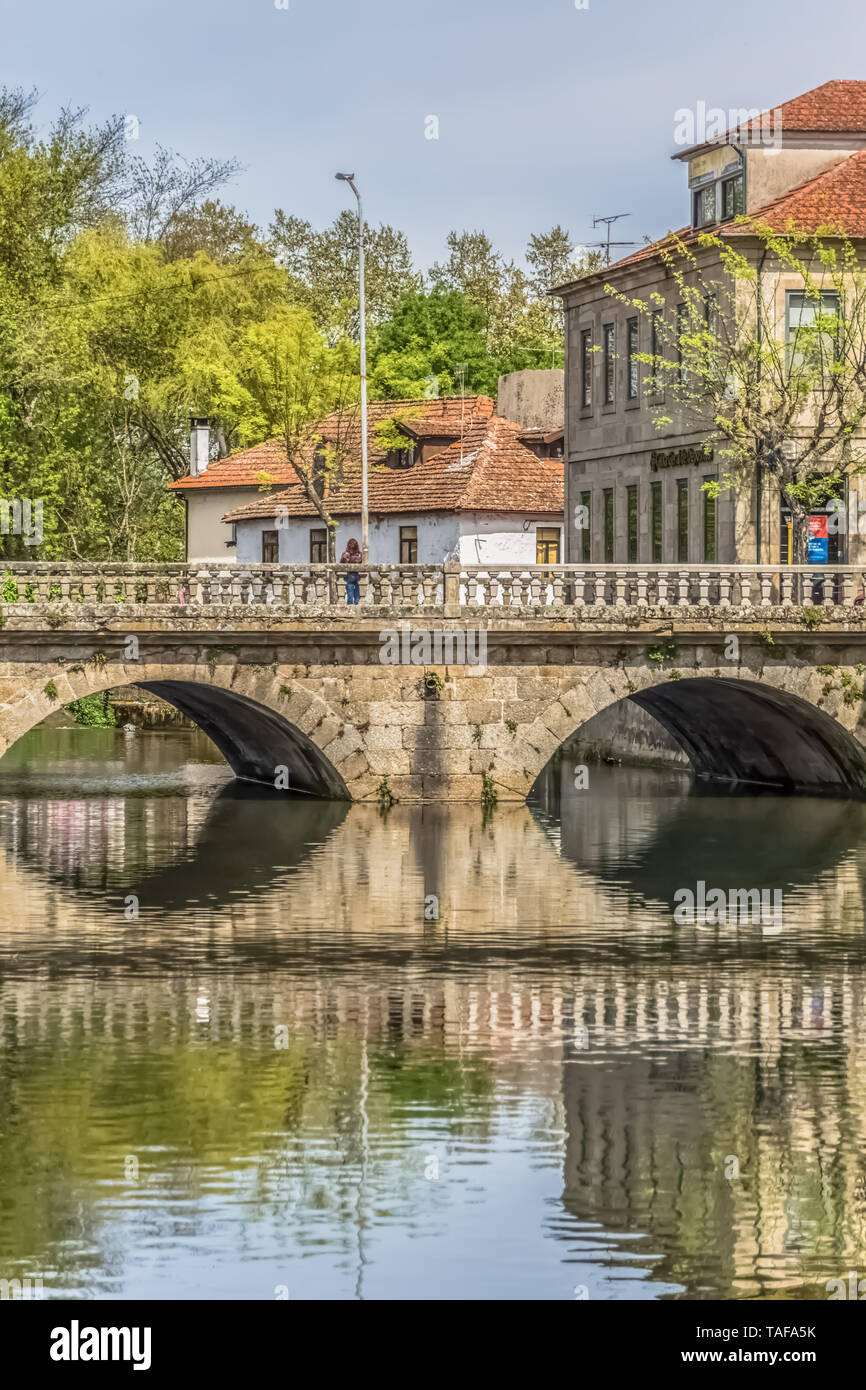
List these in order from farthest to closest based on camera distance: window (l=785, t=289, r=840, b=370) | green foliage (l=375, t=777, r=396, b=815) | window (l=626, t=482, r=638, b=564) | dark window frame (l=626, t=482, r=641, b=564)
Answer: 1. window (l=626, t=482, r=638, b=564)
2. dark window frame (l=626, t=482, r=641, b=564)
3. window (l=785, t=289, r=840, b=370)
4. green foliage (l=375, t=777, r=396, b=815)

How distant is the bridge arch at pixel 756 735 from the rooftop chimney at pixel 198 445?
32.0 meters

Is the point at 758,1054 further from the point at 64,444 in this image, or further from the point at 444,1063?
the point at 64,444

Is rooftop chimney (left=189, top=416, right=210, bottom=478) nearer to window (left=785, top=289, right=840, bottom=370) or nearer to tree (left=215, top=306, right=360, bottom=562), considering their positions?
tree (left=215, top=306, right=360, bottom=562)

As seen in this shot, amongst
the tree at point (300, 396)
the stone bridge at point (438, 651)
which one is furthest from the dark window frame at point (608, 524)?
the stone bridge at point (438, 651)

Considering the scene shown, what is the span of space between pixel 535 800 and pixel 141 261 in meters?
40.0

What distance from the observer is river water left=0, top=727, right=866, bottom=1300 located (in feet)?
59.7

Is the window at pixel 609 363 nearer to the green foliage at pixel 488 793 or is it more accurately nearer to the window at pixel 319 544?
the window at pixel 319 544

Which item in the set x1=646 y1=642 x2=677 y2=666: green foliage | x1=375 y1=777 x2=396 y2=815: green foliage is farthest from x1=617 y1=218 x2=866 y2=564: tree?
x1=375 y1=777 x2=396 y2=815: green foliage

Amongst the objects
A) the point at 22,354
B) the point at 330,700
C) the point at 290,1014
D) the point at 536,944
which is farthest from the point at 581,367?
the point at 290,1014

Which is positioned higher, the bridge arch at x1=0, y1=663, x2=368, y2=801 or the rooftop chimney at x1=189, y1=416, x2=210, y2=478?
the rooftop chimney at x1=189, y1=416, x2=210, y2=478

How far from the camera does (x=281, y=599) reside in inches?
1820

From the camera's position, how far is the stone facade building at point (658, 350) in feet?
184

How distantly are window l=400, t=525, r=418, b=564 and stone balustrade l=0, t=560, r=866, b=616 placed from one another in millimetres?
26682

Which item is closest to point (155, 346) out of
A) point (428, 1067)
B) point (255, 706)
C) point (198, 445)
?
point (198, 445)
